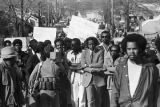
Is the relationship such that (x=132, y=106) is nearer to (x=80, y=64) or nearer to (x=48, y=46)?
(x=48, y=46)

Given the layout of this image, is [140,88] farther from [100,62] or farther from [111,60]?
[111,60]

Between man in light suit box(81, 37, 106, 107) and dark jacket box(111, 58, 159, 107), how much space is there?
11.0ft

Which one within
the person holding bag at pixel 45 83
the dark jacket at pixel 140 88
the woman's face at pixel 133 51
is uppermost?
the woman's face at pixel 133 51

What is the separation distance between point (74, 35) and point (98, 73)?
6358 mm

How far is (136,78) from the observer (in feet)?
17.1

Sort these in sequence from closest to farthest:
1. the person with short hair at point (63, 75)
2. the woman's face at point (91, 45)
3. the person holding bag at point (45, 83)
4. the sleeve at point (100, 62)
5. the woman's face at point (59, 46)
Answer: the person holding bag at point (45, 83) → the person with short hair at point (63, 75) → the sleeve at point (100, 62) → the woman's face at point (91, 45) → the woman's face at point (59, 46)

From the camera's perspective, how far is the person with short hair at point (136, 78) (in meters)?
5.19

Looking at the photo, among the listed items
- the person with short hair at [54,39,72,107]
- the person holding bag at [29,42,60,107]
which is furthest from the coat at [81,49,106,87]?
the person holding bag at [29,42,60,107]

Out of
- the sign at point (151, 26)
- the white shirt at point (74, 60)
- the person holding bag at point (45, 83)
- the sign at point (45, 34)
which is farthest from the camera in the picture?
the sign at point (45, 34)

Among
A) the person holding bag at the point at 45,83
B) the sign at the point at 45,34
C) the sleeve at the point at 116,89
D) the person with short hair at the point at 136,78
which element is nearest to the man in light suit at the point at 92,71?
the person holding bag at the point at 45,83

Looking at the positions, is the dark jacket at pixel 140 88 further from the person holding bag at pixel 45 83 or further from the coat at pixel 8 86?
the person holding bag at pixel 45 83

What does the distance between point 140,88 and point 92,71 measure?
3.55 m

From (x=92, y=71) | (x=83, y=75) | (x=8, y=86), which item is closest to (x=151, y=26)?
(x=83, y=75)

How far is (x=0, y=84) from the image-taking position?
22.5ft
